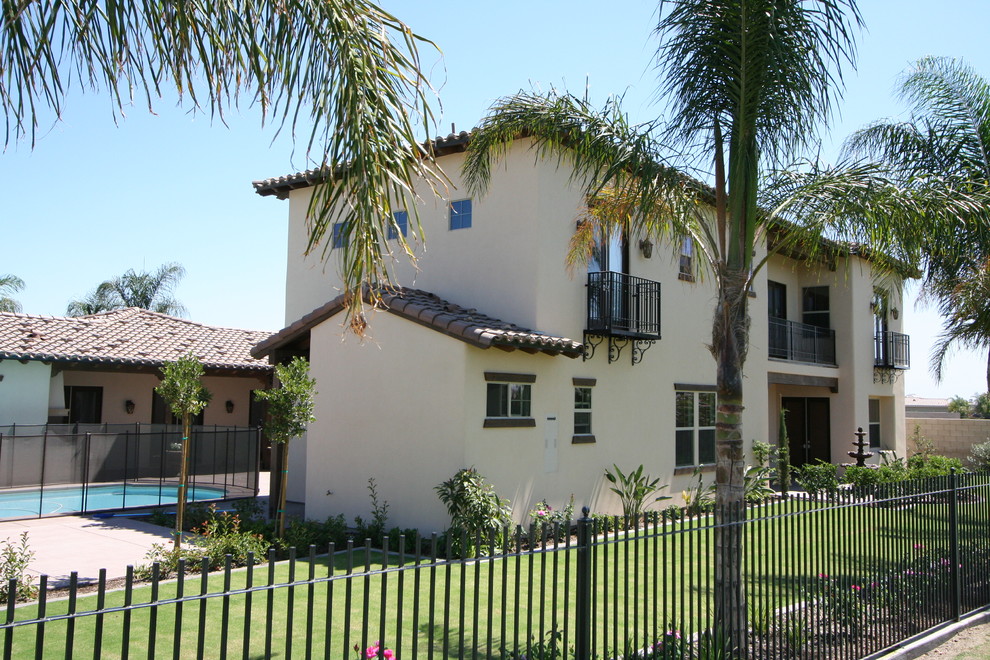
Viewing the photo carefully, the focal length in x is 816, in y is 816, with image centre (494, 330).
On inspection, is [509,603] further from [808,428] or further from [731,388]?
[808,428]

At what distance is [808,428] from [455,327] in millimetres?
17530

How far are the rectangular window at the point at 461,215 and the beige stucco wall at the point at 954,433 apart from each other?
24551 millimetres

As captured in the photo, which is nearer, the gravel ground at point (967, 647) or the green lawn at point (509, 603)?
the green lawn at point (509, 603)

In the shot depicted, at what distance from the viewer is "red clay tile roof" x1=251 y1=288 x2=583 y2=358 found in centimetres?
1206

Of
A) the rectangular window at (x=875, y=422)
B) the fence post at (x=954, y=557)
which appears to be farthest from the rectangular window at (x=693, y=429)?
the rectangular window at (x=875, y=422)

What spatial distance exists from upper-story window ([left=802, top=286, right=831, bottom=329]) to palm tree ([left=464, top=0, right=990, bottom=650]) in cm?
1638

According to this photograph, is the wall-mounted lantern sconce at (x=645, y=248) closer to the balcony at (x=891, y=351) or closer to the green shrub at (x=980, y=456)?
the balcony at (x=891, y=351)

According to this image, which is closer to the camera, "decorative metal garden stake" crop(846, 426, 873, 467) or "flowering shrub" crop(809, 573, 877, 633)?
"flowering shrub" crop(809, 573, 877, 633)

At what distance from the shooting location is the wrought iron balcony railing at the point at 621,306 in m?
14.9

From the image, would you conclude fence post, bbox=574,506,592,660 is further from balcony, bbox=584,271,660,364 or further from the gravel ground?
balcony, bbox=584,271,660,364

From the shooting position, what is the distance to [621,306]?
15.3 m

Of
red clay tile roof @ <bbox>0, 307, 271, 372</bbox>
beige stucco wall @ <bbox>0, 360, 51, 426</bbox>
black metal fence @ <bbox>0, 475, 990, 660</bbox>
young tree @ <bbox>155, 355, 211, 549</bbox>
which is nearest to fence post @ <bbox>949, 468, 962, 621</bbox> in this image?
black metal fence @ <bbox>0, 475, 990, 660</bbox>

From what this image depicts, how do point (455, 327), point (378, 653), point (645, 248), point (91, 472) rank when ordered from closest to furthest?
point (378, 653)
point (455, 327)
point (645, 248)
point (91, 472)

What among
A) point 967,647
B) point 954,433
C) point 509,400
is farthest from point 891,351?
point 967,647
